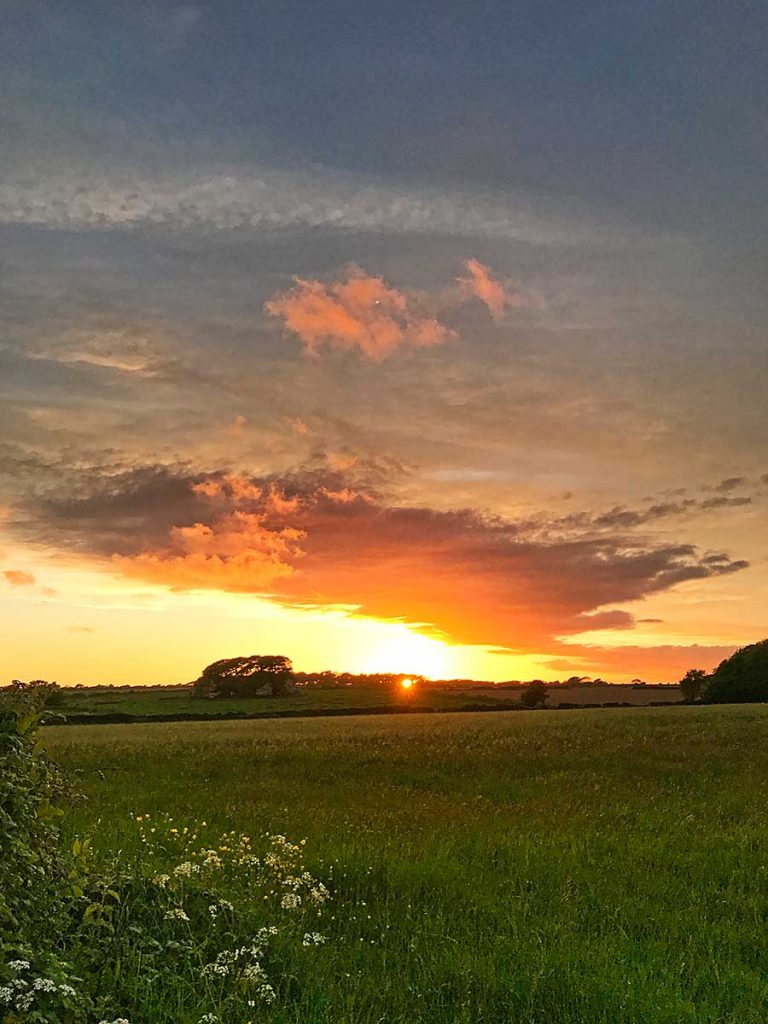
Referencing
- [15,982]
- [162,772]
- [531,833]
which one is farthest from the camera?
[162,772]

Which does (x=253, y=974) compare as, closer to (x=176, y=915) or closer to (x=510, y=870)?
(x=176, y=915)

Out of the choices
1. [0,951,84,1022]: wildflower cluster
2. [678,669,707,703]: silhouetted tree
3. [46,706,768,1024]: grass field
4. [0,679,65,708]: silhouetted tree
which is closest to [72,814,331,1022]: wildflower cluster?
[46,706,768,1024]: grass field

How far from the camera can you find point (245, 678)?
108750mm

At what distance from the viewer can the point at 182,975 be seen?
659 centimetres

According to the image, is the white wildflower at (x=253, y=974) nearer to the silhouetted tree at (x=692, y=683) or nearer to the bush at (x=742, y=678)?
the bush at (x=742, y=678)

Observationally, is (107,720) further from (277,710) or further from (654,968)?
(654,968)

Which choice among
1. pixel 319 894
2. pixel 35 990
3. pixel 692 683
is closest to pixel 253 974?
pixel 35 990

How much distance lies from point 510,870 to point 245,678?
101 metres

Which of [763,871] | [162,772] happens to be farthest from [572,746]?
[763,871]

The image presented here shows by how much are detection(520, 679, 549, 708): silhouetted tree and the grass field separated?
2643 inches

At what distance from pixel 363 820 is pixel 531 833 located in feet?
9.60

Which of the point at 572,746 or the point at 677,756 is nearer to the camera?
the point at 677,756

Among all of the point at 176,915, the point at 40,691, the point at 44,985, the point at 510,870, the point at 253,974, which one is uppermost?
the point at 40,691

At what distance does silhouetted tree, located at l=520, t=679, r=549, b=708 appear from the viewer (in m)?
91.5
